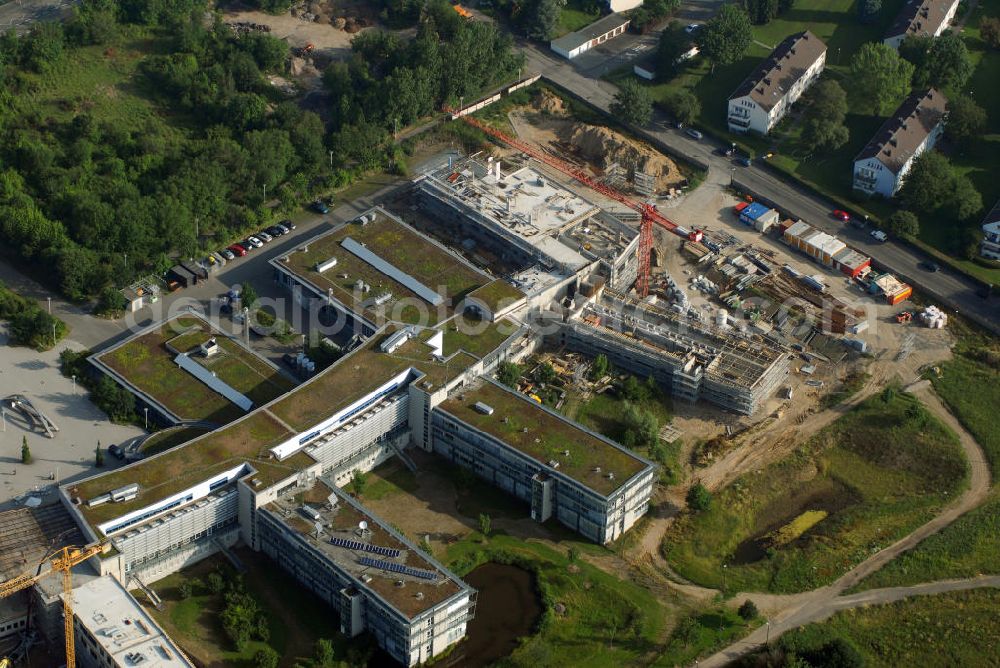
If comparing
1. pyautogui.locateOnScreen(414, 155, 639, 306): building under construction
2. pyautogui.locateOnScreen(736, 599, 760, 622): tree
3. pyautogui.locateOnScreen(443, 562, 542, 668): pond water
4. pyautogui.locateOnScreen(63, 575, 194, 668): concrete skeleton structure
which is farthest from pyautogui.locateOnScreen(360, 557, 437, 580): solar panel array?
pyautogui.locateOnScreen(414, 155, 639, 306): building under construction

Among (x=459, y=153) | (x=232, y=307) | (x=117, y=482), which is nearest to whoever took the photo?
(x=117, y=482)

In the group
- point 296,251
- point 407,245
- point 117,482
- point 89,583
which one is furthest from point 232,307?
point 89,583

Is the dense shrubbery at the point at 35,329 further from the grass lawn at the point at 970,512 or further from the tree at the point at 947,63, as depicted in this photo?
the tree at the point at 947,63

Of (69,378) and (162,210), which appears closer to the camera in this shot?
(69,378)

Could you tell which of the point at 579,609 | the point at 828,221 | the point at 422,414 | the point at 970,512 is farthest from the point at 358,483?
the point at 828,221

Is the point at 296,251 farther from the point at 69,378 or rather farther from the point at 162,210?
the point at 69,378

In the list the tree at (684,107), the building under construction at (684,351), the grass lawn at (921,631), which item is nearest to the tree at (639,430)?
the building under construction at (684,351)

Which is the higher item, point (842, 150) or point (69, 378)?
point (842, 150)
